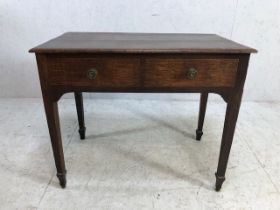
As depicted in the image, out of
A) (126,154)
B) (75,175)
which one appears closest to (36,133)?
(75,175)

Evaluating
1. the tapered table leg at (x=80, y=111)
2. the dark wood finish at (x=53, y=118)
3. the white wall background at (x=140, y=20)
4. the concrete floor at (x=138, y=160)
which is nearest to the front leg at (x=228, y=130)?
the concrete floor at (x=138, y=160)

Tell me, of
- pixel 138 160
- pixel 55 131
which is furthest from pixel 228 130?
pixel 55 131

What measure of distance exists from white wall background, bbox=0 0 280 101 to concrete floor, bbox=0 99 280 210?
62cm

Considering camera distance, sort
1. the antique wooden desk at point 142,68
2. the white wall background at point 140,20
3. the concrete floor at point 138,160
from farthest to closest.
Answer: the white wall background at point 140,20 < the concrete floor at point 138,160 < the antique wooden desk at point 142,68

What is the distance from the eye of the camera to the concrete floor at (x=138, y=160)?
129 centimetres

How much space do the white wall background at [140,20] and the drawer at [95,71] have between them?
126 centimetres

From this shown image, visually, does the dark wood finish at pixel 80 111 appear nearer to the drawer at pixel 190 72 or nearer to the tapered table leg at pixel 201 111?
the drawer at pixel 190 72

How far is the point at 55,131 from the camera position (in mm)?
1225

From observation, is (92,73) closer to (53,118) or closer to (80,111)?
(53,118)

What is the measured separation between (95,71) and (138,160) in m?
0.75

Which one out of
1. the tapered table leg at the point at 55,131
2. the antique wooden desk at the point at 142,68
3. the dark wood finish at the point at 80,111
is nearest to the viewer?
the antique wooden desk at the point at 142,68

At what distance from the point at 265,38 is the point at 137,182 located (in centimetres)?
180

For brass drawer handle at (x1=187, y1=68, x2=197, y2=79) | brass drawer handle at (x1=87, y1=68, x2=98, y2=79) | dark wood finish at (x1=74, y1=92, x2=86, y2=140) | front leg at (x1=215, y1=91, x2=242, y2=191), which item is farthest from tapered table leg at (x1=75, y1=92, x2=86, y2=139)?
front leg at (x1=215, y1=91, x2=242, y2=191)

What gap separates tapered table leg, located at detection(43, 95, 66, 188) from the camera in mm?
1158
